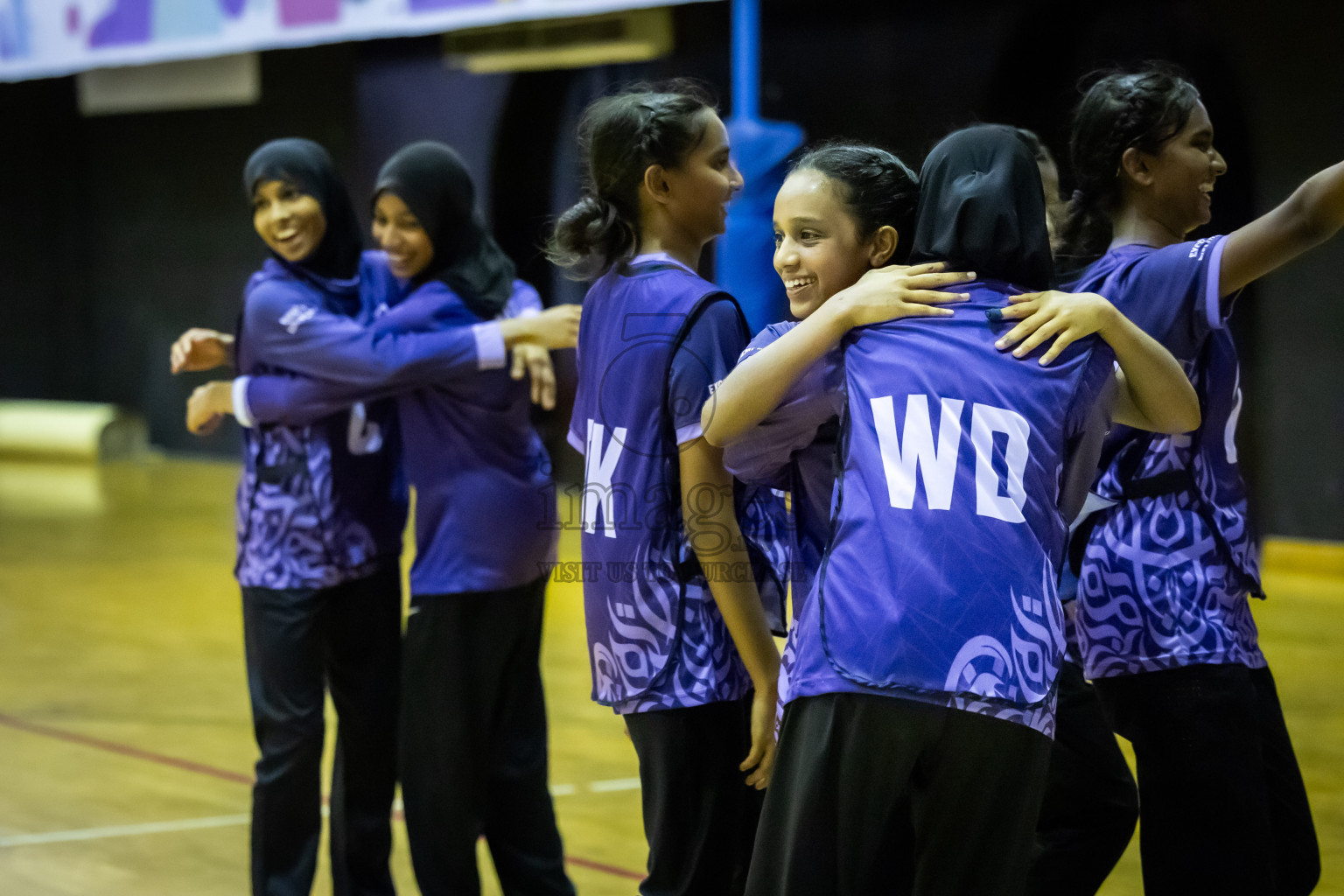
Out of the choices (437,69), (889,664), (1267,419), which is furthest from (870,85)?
(889,664)

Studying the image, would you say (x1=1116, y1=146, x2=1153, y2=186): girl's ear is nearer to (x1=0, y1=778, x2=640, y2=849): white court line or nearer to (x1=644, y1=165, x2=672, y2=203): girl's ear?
(x1=644, y1=165, x2=672, y2=203): girl's ear

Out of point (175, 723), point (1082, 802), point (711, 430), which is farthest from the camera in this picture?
point (175, 723)

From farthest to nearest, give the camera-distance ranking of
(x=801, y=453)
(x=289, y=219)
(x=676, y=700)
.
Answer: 1. (x=289, y=219)
2. (x=676, y=700)
3. (x=801, y=453)

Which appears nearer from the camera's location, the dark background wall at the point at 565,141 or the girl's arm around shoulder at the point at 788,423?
the girl's arm around shoulder at the point at 788,423

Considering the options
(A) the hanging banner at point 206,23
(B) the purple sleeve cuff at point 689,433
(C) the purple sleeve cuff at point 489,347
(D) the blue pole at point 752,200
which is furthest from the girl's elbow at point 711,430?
(A) the hanging banner at point 206,23

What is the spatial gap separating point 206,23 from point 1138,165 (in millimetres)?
7900

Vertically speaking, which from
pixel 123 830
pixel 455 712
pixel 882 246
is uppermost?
pixel 882 246

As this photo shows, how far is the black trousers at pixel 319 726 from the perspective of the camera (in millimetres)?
2703

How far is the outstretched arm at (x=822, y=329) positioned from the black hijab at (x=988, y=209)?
0.09 ft

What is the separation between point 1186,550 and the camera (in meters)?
2.08

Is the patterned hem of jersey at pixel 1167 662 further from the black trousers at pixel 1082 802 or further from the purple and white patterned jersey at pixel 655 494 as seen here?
the purple and white patterned jersey at pixel 655 494

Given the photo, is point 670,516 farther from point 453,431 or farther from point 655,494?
point 453,431

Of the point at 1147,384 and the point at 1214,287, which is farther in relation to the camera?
the point at 1214,287

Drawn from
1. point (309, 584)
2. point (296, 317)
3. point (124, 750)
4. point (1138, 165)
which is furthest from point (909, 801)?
point (124, 750)
